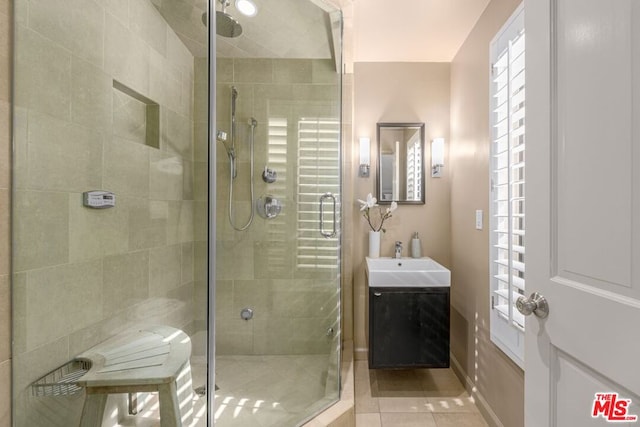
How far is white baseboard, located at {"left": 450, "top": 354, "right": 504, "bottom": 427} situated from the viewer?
5.60 ft

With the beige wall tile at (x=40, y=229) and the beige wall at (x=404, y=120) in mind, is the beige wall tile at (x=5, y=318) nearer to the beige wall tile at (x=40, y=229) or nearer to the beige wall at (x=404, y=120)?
the beige wall tile at (x=40, y=229)

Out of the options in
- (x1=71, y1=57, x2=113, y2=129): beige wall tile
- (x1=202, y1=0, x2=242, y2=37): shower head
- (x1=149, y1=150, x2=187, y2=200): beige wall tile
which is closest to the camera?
(x1=71, y1=57, x2=113, y2=129): beige wall tile

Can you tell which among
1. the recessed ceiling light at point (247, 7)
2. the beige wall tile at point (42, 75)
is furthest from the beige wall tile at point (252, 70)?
the beige wall tile at point (42, 75)

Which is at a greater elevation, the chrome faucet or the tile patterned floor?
the chrome faucet

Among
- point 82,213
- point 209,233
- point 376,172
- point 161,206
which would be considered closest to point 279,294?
point 209,233

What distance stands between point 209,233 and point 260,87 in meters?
0.85

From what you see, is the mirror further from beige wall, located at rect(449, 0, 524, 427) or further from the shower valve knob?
the shower valve knob

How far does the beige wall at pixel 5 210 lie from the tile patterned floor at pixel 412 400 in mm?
1581

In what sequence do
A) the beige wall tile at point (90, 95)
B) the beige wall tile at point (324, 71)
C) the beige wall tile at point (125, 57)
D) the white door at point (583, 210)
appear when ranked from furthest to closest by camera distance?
1. the beige wall tile at point (324, 71)
2. the beige wall tile at point (125, 57)
3. the beige wall tile at point (90, 95)
4. the white door at point (583, 210)

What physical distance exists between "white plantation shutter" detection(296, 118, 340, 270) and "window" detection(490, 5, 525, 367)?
3.03ft

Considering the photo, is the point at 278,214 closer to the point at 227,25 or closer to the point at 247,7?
the point at 227,25

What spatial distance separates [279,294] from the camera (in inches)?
71.3

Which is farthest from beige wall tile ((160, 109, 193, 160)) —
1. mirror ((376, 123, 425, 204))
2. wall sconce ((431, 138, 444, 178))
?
wall sconce ((431, 138, 444, 178))

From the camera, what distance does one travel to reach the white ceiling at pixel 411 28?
1.94 m
